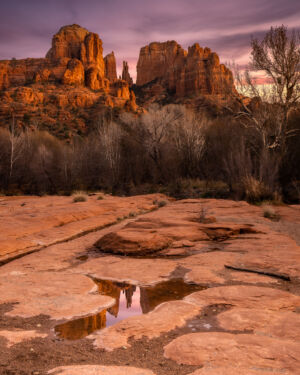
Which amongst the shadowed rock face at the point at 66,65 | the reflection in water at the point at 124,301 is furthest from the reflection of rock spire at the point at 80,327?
the shadowed rock face at the point at 66,65

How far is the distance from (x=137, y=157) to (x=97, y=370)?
29.3 m

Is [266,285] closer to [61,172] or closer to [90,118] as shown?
[61,172]

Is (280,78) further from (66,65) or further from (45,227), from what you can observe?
(66,65)

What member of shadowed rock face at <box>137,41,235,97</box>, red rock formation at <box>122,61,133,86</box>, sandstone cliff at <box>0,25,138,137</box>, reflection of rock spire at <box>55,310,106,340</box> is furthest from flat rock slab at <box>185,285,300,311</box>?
red rock formation at <box>122,61,133,86</box>

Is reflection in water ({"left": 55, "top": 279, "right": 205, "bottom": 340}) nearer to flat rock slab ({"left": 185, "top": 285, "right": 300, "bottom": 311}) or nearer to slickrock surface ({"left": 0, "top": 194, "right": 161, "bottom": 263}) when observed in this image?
flat rock slab ({"left": 185, "top": 285, "right": 300, "bottom": 311})

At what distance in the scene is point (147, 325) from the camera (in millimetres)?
2424

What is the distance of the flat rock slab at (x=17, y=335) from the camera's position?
7.13ft

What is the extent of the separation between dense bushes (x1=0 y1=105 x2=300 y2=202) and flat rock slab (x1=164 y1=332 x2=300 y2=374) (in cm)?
1760

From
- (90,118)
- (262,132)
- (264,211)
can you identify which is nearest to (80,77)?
(90,118)

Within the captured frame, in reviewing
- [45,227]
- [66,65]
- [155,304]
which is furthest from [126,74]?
[155,304]

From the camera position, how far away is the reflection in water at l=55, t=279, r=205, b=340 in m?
2.42

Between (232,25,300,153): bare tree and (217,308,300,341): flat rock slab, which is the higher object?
(232,25,300,153): bare tree

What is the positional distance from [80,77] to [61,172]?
161ft

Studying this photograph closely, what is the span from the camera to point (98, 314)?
8.86 ft
